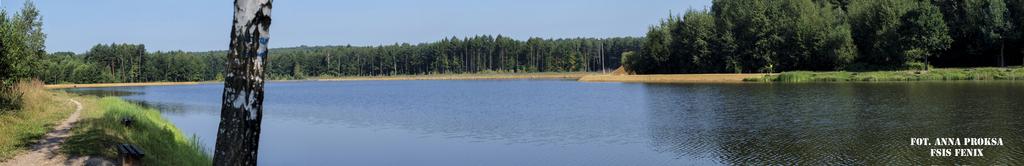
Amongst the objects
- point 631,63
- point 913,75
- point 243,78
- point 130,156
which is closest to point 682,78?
point 631,63

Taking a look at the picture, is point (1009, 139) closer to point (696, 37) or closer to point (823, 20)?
point (823, 20)

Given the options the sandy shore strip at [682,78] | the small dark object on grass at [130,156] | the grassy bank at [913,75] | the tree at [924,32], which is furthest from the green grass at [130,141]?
the tree at [924,32]

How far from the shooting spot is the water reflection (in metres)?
13.8

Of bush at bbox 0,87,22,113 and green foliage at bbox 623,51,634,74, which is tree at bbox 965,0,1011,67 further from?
bush at bbox 0,87,22,113

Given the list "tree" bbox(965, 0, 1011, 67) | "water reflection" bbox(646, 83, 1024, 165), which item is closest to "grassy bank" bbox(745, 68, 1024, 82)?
"tree" bbox(965, 0, 1011, 67)

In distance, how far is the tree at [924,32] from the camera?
188ft

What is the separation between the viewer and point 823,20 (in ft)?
213

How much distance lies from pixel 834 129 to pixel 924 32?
4648cm

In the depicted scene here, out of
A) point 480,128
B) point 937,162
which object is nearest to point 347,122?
point 480,128

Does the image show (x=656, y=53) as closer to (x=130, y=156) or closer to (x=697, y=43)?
(x=697, y=43)

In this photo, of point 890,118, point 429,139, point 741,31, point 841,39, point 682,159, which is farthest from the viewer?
point 741,31

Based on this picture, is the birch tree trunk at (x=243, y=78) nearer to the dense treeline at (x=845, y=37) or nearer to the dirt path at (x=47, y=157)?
the dirt path at (x=47, y=157)

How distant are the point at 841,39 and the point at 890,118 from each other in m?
43.1

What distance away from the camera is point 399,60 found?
527 ft
